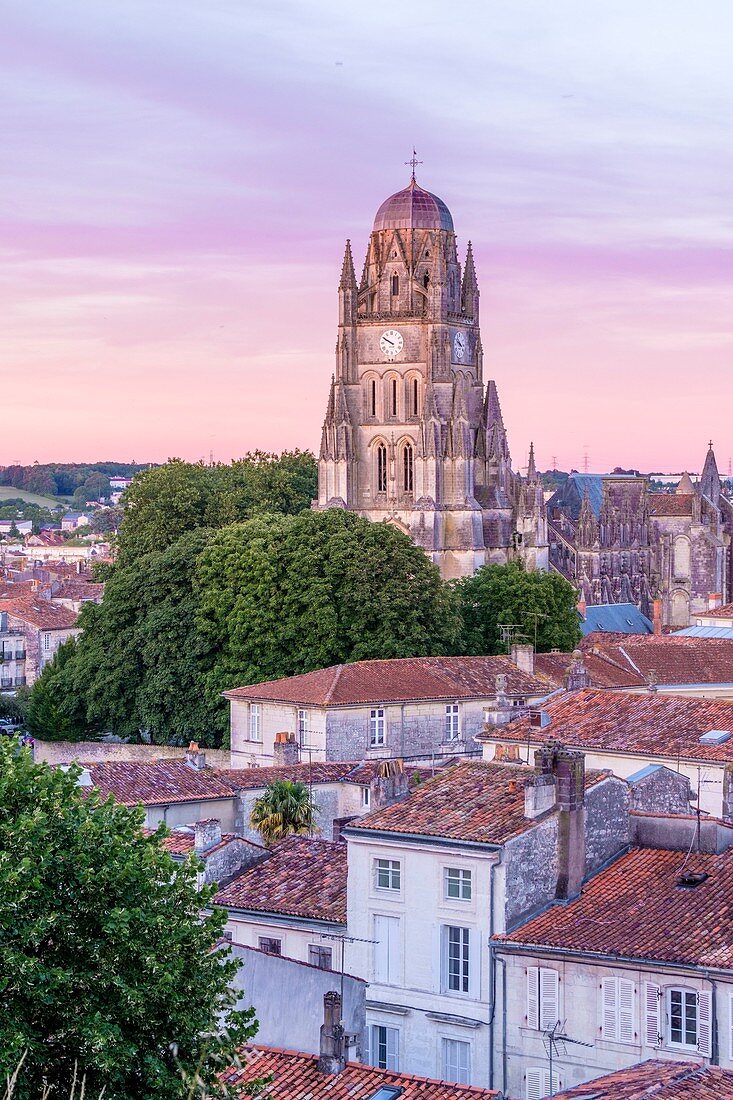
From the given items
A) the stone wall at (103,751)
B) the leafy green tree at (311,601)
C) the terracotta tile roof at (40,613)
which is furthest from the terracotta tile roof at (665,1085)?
the terracotta tile roof at (40,613)

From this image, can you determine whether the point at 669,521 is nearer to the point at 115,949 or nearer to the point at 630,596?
the point at 630,596

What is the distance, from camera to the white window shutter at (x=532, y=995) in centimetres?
2998

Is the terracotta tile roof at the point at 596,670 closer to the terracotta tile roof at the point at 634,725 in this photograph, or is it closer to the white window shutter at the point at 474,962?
the terracotta tile roof at the point at 634,725

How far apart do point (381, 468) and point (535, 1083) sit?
8604cm

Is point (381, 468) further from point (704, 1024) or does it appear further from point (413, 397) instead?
point (704, 1024)

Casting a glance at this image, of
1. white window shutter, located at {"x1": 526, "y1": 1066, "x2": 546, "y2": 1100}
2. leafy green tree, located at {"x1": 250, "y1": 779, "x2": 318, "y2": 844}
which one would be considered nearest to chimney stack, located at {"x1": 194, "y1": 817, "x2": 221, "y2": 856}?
leafy green tree, located at {"x1": 250, "y1": 779, "x2": 318, "y2": 844}

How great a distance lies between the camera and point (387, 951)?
3222 centimetres

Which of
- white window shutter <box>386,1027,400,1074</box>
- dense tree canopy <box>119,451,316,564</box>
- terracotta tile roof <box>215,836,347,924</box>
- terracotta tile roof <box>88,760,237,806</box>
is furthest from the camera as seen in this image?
dense tree canopy <box>119,451,316,564</box>

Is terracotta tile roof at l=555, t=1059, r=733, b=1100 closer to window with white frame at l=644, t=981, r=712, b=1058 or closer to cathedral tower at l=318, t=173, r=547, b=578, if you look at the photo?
window with white frame at l=644, t=981, r=712, b=1058

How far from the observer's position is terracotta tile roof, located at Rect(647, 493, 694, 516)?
141 metres

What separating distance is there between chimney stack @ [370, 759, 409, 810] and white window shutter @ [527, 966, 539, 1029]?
4.84m

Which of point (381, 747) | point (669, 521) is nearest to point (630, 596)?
point (669, 521)

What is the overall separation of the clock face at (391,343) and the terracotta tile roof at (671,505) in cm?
3190

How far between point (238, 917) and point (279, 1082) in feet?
27.6
